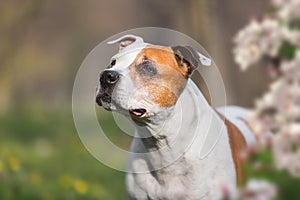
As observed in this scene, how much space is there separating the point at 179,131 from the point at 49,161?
19.9 ft

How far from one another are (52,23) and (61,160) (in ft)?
63.6

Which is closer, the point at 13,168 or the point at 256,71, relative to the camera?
the point at 13,168

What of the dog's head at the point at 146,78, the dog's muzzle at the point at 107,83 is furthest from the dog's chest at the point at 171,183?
the dog's muzzle at the point at 107,83

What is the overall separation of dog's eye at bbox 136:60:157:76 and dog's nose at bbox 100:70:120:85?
0.52 ft

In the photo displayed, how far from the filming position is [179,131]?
223 inches

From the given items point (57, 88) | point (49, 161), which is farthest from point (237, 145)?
point (57, 88)

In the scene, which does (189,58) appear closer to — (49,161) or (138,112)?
(138,112)

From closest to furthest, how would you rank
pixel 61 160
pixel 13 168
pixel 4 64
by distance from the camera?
1. pixel 13 168
2. pixel 61 160
3. pixel 4 64

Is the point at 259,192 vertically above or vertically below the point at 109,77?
above

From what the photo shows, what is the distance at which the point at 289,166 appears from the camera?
3646 millimetres

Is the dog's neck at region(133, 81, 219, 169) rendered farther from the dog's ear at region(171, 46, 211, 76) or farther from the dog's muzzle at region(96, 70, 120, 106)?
the dog's muzzle at region(96, 70, 120, 106)

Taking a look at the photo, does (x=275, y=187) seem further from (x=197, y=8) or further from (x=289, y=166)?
(x=197, y=8)

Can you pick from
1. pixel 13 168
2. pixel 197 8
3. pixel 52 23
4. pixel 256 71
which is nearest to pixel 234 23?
pixel 256 71

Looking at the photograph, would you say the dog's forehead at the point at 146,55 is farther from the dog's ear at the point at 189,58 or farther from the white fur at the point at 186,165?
the white fur at the point at 186,165
